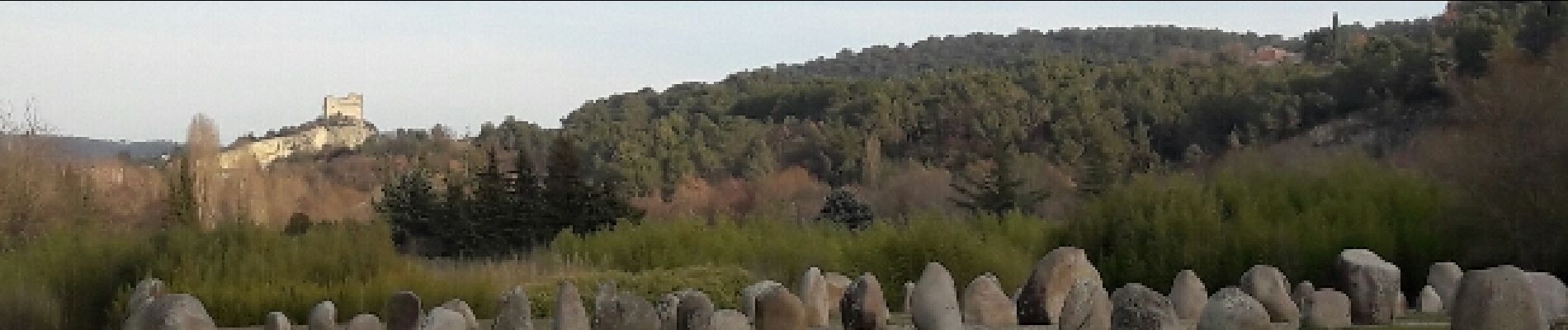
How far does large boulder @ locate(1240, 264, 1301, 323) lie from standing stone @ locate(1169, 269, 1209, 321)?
31 cm

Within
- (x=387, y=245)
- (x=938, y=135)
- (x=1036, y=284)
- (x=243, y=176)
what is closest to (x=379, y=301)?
(x=387, y=245)

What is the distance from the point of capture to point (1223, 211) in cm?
1554

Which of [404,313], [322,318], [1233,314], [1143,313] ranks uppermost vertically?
[1143,313]

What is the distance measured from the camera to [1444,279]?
39.2 feet

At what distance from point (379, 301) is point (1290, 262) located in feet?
27.7

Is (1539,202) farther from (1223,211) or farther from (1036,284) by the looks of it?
(1036,284)

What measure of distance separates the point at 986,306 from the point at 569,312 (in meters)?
3.21

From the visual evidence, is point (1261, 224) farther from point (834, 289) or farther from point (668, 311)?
point (668, 311)

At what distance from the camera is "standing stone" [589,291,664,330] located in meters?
9.07

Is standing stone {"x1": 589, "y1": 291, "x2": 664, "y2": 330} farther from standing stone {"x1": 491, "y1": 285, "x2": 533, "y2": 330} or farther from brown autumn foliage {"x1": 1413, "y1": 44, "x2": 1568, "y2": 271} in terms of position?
brown autumn foliage {"x1": 1413, "y1": 44, "x2": 1568, "y2": 271}

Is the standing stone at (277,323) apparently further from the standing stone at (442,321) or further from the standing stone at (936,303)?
the standing stone at (936,303)

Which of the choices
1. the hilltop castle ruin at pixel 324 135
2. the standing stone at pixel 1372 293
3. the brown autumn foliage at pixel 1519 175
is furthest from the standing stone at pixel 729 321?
the hilltop castle ruin at pixel 324 135

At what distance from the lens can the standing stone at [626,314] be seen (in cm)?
907

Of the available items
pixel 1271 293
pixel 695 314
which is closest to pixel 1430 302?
pixel 1271 293
